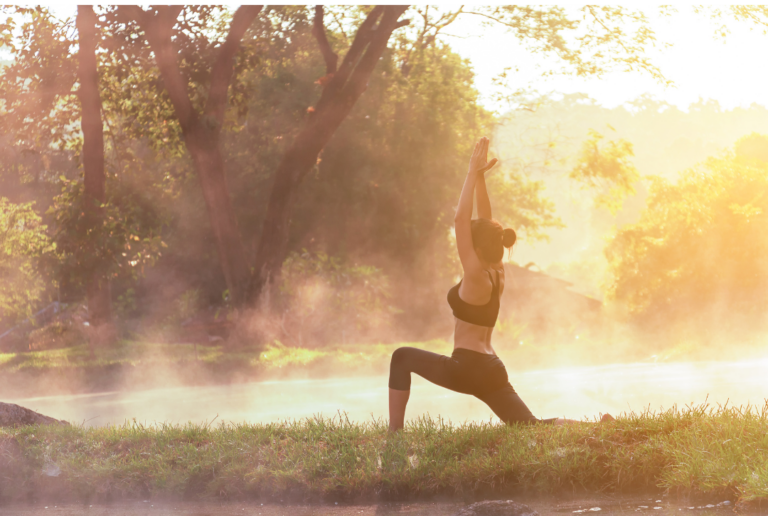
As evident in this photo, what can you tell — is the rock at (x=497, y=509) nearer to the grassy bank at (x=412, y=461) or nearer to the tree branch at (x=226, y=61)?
the grassy bank at (x=412, y=461)

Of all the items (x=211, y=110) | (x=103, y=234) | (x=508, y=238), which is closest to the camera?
(x=508, y=238)

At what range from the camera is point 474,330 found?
560cm

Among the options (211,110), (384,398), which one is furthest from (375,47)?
(384,398)

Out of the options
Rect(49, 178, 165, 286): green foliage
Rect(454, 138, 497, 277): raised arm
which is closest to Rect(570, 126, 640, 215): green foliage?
Rect(49, 178, 165, 286): green foliage

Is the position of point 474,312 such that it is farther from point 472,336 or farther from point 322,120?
point 322,120

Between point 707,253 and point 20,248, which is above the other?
point 20,248

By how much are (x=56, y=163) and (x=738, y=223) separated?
79.6 ft

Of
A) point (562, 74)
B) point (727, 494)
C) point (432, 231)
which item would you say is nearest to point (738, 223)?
point (562, 74)

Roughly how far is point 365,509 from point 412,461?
0.53 meters

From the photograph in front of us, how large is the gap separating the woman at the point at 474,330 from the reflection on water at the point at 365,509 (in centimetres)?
94

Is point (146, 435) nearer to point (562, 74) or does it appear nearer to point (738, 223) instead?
point (562, 74)

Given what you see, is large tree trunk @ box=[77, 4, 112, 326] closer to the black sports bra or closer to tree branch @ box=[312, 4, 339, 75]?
tree branch @ box=[312, 4, 339, 75]

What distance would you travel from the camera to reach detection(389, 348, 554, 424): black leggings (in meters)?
5.58

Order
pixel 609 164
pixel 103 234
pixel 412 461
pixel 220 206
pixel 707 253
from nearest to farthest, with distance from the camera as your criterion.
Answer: pixel 412 461
pixel 103 234
pixel 220 206
pixel 609 164
pixel 707 253
